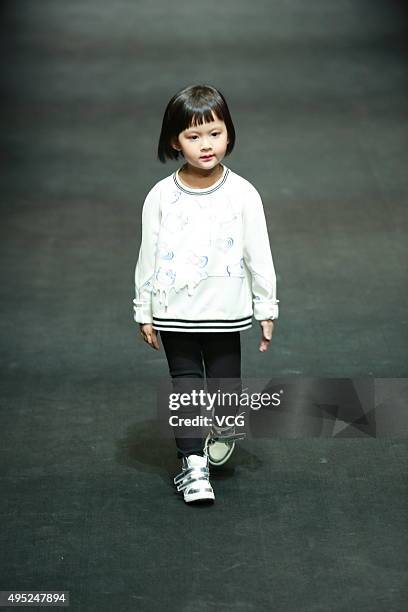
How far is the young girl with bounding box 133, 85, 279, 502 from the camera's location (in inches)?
132

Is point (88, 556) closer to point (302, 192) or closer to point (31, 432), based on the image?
point (31, 432)

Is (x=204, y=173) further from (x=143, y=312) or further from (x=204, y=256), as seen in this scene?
(x=143, y=312)

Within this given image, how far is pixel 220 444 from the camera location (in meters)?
3.63

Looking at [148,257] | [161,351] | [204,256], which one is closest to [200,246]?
[204,256]

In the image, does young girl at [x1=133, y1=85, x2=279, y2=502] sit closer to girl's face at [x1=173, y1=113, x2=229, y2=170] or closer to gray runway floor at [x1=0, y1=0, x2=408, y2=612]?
girl's face at [x1=173, y1=113, x2=229, y2=170]

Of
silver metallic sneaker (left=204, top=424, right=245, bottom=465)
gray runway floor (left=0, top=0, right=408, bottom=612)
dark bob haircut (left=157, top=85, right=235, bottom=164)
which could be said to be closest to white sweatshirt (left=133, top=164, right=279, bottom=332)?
dark bob haircut (left=157, top=85, right=235, bottom=164)

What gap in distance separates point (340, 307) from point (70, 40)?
490 centimetres

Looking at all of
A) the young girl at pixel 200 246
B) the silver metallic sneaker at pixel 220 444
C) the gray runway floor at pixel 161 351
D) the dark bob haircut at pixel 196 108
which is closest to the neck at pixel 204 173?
the young girl at pixel 200 246

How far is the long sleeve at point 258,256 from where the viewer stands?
3.41 meters

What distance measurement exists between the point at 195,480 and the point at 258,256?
612 millimetres

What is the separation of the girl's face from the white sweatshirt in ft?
0.31

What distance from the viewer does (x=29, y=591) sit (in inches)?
118

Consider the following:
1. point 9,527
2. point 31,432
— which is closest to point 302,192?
point 31,432

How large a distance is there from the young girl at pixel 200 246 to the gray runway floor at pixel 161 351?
0.88ft
